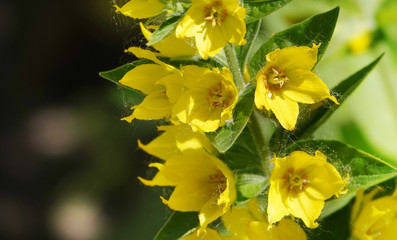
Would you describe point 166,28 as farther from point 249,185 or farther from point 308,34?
point 249,185

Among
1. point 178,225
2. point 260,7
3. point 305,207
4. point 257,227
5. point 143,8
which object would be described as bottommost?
point 178,225

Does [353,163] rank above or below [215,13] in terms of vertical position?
below

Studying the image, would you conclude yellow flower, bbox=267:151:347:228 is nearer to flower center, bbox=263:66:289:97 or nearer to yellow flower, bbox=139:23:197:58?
flower center, bbox=263:66:289:97

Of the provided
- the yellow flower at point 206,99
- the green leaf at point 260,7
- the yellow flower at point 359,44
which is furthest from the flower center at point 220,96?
the yellow flower at point 359,44

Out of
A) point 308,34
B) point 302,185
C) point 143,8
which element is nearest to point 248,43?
point 308,34

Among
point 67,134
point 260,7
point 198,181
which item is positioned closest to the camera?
point 260,7

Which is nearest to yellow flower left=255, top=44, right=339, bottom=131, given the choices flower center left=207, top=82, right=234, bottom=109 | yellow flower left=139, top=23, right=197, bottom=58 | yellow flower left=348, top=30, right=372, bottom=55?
flower center left=207, top=82, right=234, bottom=109

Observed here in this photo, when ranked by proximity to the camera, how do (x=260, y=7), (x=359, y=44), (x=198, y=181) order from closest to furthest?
(x=260, y=7), (x=198, y=181), (x=359, y=44)

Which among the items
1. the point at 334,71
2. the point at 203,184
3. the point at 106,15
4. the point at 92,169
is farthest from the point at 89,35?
the point at 203,184
